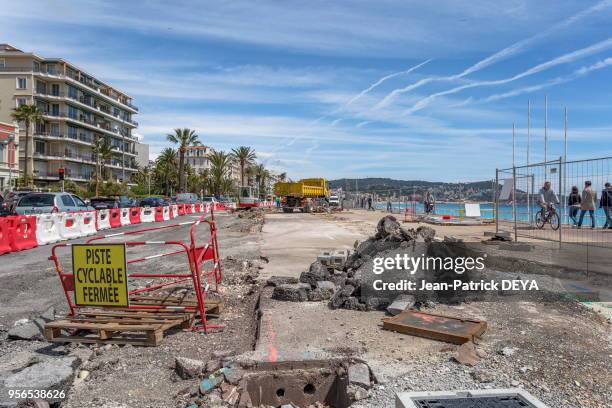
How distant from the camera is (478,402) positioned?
10.1 feet

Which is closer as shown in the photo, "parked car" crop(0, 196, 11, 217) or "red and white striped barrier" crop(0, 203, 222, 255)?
"red and white striped barrier" crop(0, 203, 222, 255)

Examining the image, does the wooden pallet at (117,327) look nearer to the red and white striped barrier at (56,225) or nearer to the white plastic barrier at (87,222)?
the red and white striped barrier at (56,225)

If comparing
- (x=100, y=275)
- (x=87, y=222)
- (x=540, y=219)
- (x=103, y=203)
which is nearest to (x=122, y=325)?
(x=100, y=275)

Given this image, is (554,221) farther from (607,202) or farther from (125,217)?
(125,217)

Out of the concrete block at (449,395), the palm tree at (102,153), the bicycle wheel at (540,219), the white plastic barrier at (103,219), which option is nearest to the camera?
the concrete block at (449,395)

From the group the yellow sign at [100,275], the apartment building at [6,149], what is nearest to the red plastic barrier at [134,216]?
the yellow sign at [100,275]

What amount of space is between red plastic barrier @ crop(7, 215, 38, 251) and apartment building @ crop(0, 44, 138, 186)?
201ft

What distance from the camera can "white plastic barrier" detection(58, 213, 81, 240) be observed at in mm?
18611

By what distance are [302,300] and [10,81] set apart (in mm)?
77659

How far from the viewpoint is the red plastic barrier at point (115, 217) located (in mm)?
24677

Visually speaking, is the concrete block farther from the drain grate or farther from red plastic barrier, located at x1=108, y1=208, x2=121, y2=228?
red plastic barrier, located at x1=108, y1=208, x2=121, y2=228

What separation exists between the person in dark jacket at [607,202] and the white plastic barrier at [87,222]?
19.2 m

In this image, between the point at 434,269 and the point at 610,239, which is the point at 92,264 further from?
the point at 610,239

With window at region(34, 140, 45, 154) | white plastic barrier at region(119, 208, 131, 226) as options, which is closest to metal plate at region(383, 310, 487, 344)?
white plastic barrier at region(119, 208, 131, 226)
